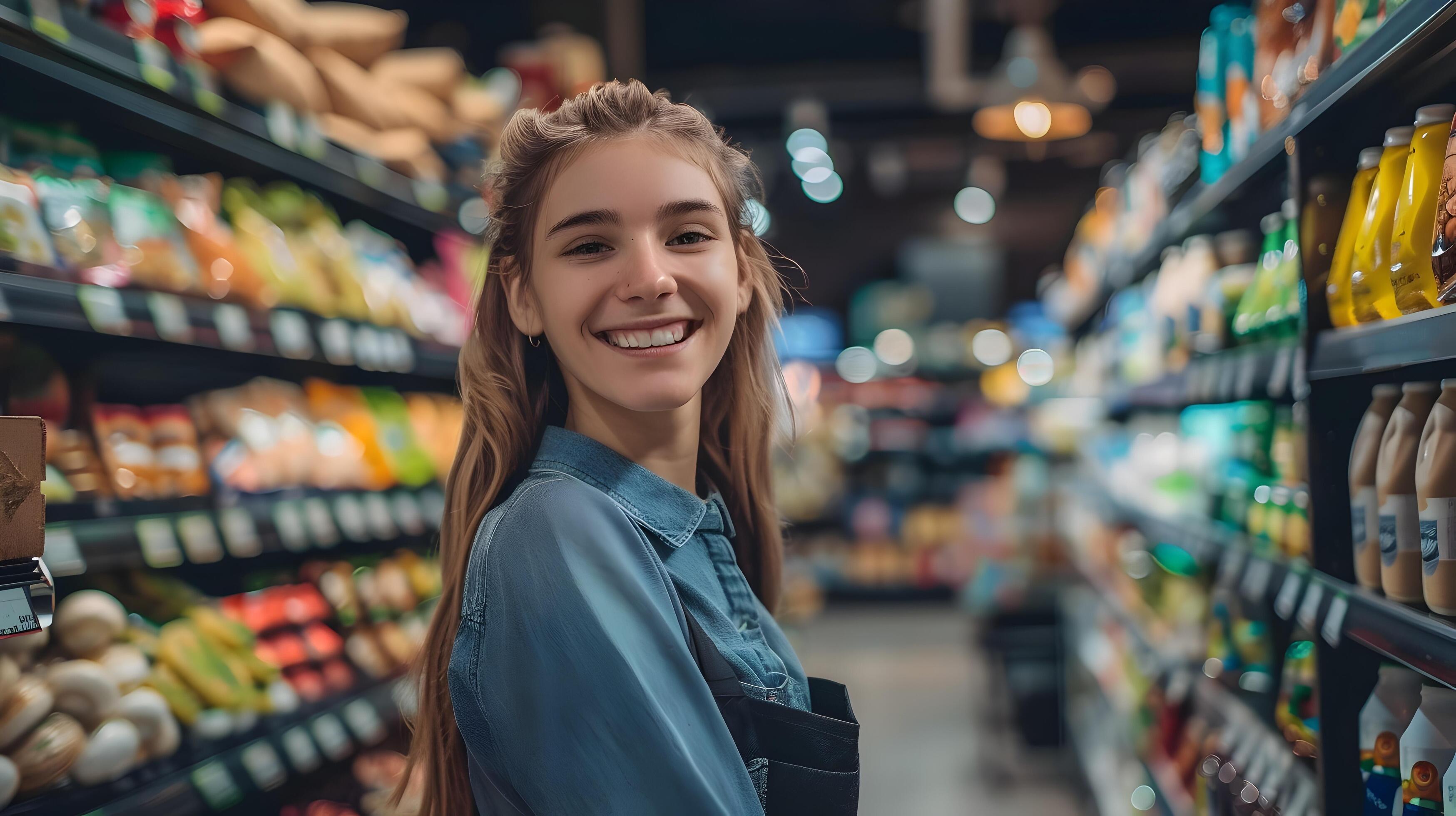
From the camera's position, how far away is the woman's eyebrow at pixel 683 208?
1131 mm

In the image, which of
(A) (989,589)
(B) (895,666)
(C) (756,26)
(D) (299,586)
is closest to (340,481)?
(D) (299,586)

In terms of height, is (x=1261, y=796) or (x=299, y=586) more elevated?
(x=299, y=586)

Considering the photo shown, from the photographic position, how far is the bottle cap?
1.23 m

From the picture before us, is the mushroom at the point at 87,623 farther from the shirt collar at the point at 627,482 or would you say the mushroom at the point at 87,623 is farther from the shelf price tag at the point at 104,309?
the shirt collar at the point at 627,482

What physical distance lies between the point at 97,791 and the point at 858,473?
27.1 ft

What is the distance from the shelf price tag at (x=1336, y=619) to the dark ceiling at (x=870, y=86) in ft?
14.3

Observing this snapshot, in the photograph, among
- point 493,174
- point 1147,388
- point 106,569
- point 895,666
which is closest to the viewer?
point 493,174

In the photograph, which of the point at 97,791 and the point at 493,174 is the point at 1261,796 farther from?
the point at 97,791

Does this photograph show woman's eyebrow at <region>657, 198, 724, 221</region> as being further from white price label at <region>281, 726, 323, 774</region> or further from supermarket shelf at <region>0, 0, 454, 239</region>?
white price label at <region>281, 726, 323, 774</region>

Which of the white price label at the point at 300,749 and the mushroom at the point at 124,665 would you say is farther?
the white price label at the point at 300,749

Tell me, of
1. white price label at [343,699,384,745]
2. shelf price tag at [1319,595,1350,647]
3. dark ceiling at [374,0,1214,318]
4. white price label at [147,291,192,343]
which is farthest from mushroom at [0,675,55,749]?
dark ceiling at [374,0,1214,318]

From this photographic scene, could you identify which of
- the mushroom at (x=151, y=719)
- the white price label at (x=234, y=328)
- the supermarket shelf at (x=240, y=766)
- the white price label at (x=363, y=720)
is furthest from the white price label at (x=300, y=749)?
the white price label at (x=234, y=328)

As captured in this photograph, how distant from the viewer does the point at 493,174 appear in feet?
4.12

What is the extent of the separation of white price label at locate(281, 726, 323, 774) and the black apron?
4.49 feet
